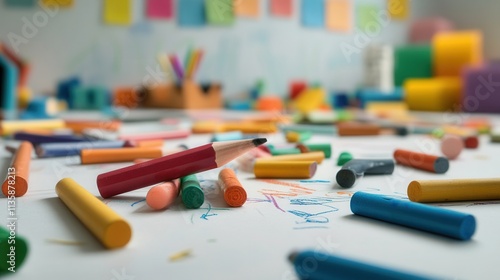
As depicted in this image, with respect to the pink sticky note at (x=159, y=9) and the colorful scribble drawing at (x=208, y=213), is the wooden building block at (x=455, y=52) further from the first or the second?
the colorful scribble drawing at (x=208, y=213)

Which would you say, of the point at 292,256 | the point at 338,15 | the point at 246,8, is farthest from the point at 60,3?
the point at 292,256

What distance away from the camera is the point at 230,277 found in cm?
29

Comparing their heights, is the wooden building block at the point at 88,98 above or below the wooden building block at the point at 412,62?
below

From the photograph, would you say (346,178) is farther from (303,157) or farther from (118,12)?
(118,12)

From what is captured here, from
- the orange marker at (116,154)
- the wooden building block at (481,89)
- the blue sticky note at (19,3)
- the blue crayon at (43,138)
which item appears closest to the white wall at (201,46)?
the blue sticky note at (19,3)

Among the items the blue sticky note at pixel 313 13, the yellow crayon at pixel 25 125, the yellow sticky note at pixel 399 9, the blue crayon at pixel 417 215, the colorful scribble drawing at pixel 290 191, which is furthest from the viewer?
the yellow sticky note at pixel 399 9

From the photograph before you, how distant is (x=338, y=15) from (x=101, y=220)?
216 cm

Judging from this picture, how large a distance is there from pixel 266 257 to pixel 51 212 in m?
0.21

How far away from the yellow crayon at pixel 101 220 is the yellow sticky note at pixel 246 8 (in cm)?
181

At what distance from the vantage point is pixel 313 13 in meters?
2.32

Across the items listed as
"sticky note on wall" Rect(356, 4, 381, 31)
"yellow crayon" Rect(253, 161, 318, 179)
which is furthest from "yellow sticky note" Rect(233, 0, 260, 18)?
"yellow crayon" Rect(253, 161, 318, 179)

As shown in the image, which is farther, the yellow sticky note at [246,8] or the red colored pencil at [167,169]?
the yellow sticky note at [246,8]

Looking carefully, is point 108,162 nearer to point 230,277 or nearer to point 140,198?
point 140,198

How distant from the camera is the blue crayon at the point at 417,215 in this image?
360 millimetres
